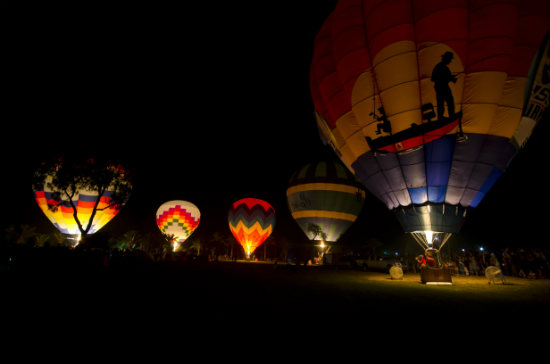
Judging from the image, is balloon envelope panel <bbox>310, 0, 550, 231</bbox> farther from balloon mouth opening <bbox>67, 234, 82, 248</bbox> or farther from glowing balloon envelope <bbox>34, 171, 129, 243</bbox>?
balloon mouth opening <bbox>67, 234, 82, 248</bbox>

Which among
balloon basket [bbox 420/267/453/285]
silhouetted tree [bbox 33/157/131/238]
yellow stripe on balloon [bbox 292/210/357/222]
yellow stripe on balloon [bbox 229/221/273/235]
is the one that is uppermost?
silhouetted tree [bbox 33/157/131/238]

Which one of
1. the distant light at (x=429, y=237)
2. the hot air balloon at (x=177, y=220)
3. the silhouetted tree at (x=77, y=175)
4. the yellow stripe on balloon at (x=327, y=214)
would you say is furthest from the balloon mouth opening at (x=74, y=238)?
the distant light at (x=429, y=237)

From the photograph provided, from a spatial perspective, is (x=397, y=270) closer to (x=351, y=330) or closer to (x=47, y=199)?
(x=351, y=330)

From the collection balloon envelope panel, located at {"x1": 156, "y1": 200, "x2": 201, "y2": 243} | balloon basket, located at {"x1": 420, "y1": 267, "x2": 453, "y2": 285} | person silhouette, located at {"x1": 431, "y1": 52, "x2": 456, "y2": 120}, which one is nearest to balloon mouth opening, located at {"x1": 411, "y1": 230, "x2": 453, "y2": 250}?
balloon basket, located at {"x1": 420, "y1": 267, "x2": 453, "y2": 285}

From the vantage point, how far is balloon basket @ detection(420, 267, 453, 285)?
943 cm

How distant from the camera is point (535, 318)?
4270 millimetres

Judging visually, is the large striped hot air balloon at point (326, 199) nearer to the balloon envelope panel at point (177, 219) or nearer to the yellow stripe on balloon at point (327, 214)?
the yellow stripe on balloon at point (327, 214)

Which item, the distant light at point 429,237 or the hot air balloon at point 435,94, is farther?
the distant light at point 429,237

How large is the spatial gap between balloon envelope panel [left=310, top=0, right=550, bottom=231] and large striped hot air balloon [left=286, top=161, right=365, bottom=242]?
1234 cm

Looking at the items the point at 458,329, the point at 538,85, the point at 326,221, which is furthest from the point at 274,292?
the point at 326,221

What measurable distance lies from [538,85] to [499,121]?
1.52m

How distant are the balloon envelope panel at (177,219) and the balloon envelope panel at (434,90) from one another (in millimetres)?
25008

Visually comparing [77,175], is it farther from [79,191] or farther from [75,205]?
[75,205]

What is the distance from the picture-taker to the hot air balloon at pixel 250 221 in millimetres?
29844
